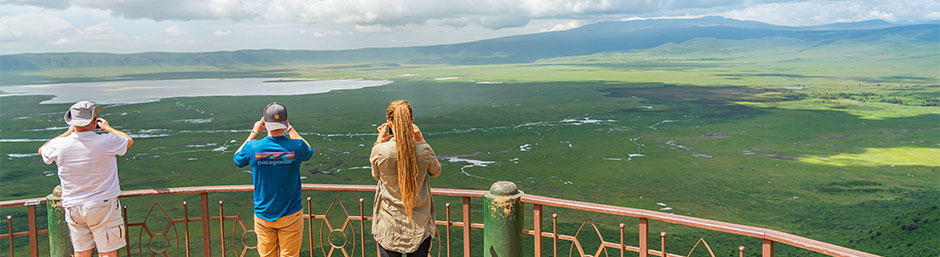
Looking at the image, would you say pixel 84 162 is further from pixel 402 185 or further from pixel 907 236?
pixel 907 236

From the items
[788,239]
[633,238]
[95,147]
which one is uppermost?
[95,147]

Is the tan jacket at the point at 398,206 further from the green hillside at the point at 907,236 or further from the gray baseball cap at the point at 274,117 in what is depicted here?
the green hillside at the point at 907,236

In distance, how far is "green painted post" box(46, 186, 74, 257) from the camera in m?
5.03

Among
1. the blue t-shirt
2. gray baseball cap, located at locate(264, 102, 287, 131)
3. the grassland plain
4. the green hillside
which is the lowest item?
the green hillside

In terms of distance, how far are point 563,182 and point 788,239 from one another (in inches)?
1180

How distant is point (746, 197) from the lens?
101ft

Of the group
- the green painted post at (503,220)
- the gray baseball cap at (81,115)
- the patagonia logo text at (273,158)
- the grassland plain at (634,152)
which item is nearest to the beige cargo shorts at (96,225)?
the gray baseball cap at (81,115)

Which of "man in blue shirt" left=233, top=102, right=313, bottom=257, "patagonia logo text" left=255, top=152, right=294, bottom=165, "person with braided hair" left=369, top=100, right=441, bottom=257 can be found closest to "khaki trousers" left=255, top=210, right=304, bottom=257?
"man in blue shirt" left=233, top=102, right=313, bottom=257

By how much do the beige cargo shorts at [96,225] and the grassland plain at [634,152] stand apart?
21.0 meters

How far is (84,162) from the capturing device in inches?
182

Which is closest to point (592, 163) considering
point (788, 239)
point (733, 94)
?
point (788, 239)

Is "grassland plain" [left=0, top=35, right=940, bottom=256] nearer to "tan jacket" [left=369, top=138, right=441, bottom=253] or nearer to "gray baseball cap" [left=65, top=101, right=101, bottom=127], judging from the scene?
"tan jacket" [left=369, top=138, right=441, bottom=253]

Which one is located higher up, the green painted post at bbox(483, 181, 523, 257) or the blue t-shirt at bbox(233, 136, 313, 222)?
the blue t-shirt at bbox(233, 136, 313, 222)

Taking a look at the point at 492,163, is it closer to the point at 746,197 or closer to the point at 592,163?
the point at 592,163
